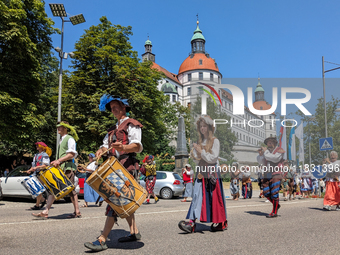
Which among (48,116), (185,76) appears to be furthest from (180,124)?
(185,76)

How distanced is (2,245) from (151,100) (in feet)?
76.2

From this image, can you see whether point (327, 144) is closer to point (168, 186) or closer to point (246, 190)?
point (246, 190)

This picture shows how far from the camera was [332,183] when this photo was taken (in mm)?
9672

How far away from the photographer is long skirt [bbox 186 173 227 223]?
5375mm

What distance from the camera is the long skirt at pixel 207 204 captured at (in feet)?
17.6

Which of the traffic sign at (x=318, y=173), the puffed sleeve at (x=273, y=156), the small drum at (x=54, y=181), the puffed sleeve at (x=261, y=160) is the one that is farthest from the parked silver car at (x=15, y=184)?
the traffic sign at (x=318, y=173)

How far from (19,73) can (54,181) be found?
1476 cm

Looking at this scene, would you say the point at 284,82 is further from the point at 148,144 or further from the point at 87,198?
the point at 148,144

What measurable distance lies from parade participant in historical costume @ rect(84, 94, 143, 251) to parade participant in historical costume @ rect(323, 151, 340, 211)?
286 inches

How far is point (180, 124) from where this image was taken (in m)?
27.1

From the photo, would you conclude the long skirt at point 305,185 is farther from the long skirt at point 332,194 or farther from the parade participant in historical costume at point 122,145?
the parade participant in historical costume at point 122,145

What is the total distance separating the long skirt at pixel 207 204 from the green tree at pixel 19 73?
49.4 ft

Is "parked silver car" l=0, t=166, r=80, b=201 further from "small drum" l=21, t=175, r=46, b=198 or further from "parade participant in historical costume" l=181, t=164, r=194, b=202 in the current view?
"parade participant in historical costume" l=181, t=164, r=194, b=202

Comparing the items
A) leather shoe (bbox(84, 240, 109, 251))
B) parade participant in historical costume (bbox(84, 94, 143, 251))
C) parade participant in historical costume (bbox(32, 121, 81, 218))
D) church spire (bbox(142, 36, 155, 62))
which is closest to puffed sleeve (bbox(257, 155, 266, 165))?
parade participant in historical costume (bbox(32, 121, 81, 218))
